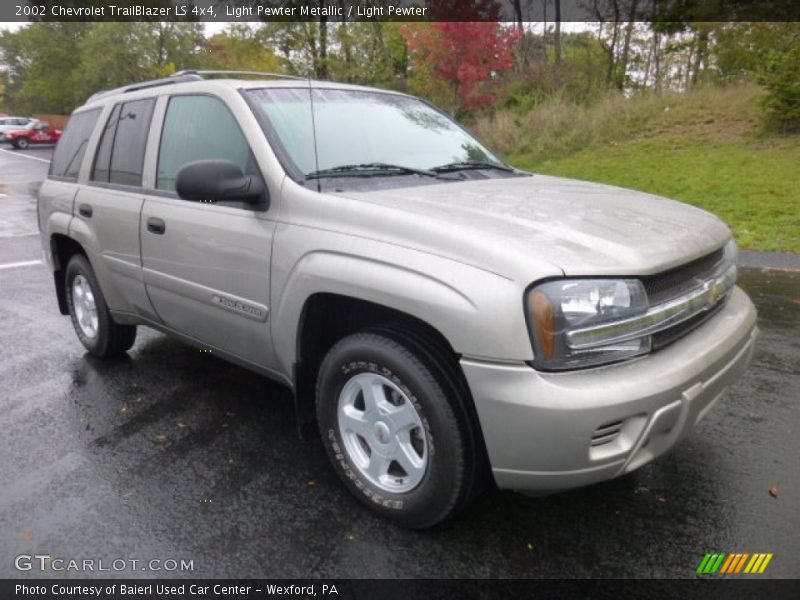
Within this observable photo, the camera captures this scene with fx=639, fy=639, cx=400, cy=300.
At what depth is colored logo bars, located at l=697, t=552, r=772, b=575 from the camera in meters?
2.44

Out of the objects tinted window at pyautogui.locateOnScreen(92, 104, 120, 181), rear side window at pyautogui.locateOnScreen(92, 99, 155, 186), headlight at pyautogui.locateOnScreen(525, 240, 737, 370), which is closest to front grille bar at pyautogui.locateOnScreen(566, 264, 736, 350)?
headlight at pyautogui.locateOnScreen(525, 240, 737, 370)

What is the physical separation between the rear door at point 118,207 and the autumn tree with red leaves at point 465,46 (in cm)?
1600

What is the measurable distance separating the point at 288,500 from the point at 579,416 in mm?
1487

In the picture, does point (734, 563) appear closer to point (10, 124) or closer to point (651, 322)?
point (651, 322)

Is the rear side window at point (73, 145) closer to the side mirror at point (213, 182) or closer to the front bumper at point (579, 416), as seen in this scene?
the side mirror at point (213, 182)

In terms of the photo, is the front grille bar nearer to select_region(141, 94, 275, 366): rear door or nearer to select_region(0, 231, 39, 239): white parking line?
select_region(141, 94, 275, 366): rear door

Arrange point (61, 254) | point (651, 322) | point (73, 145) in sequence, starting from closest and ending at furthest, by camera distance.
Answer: point (651, 322) → point (73, 145) → point (61, 254)

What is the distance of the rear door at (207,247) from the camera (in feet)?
10.1

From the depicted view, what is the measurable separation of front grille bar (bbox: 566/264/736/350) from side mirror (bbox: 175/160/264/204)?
1640mm

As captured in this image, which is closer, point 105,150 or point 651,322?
point 651,322

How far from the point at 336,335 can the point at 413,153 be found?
1151 mm

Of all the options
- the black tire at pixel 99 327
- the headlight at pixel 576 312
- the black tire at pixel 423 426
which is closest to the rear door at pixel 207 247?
the black tire at pixel 423 426

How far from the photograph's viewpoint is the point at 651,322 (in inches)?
92.8

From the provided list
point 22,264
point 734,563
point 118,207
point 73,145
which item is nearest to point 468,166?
point 118,207
